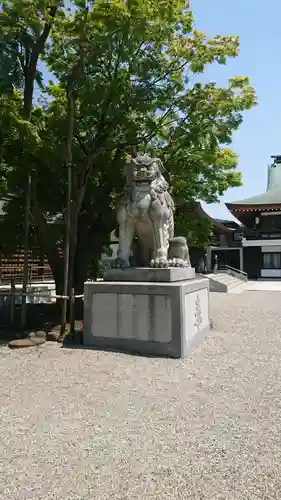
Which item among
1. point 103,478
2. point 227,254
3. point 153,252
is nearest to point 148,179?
point 153,252

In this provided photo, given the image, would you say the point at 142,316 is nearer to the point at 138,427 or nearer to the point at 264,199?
the point at 138,427

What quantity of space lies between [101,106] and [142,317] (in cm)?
411

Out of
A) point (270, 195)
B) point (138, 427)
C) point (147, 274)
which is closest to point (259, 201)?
point (270, 195)

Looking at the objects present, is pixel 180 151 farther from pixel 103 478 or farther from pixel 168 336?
pixel 103 478

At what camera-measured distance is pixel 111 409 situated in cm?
354

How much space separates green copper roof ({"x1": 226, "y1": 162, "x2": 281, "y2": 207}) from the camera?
29.3 metres

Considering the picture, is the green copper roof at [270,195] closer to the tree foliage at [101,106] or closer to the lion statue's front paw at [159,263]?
the tree foliage at [101,106]

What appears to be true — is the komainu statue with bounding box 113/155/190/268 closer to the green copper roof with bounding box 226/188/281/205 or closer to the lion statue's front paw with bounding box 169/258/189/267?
the lion statue's front paw with bounding box 169/258/189/267

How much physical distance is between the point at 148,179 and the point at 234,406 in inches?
144

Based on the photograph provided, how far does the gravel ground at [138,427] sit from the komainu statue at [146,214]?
1.62m

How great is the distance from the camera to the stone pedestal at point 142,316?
534 centimetres

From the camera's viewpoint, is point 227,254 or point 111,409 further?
point 227,254

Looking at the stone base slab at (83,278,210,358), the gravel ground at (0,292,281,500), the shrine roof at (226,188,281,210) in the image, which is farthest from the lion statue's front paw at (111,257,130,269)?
the shrine roof at (226,188,281,210)

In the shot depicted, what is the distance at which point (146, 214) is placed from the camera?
605 cm
